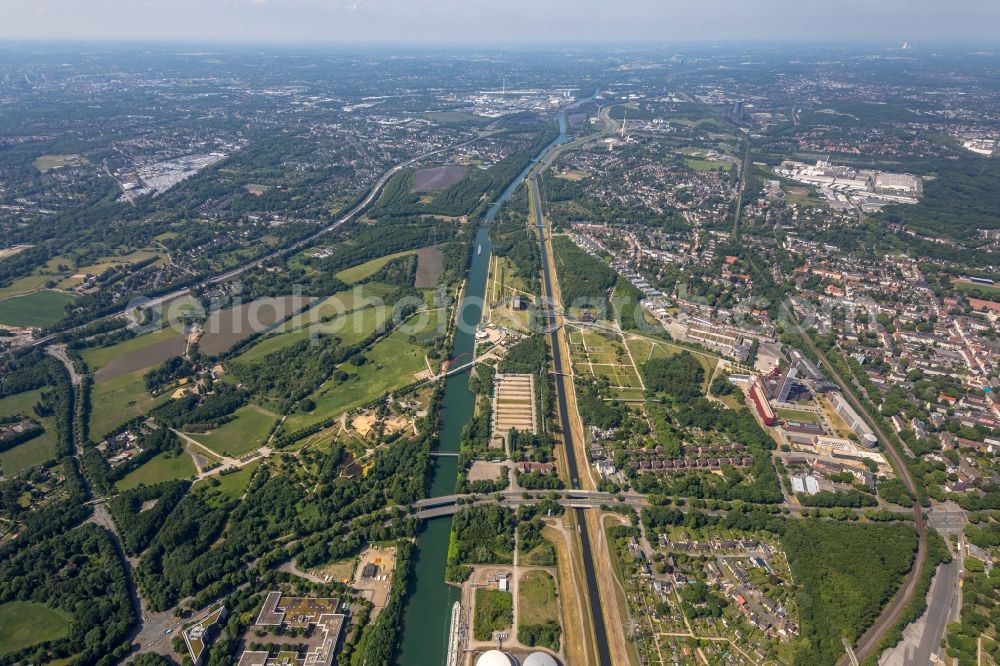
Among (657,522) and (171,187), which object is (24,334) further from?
(657,522)

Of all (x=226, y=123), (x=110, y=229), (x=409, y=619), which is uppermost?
(x=226, y=123)

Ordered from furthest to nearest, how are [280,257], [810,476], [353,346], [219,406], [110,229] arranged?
[110,229] < [280,257] < [353,346] < [219,406] < [810,476]

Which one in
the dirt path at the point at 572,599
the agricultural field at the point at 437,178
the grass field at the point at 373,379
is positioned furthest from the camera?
the agricultural field at the point at 437,178

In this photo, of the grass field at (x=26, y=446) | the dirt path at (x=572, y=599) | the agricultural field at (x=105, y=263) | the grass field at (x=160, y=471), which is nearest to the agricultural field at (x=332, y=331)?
the grass field at (x=160, y=471)

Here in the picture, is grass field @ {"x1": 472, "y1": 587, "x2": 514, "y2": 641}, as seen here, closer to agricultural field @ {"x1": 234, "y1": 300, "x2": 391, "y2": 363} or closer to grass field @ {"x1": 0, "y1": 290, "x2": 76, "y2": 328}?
agricultural field @ {"x1": 234, "y1": 300, "x2": 391, "y2": 363}

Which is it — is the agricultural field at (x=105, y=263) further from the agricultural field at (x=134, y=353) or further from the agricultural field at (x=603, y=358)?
the agricultural field at (x=603, y=358)

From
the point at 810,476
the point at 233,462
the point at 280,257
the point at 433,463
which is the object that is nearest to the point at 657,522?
the point at 810,476

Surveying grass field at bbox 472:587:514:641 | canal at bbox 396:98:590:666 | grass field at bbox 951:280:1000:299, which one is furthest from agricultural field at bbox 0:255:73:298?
grass field at bbox 951:280:1000:299

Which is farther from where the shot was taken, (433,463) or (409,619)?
(433,463)
